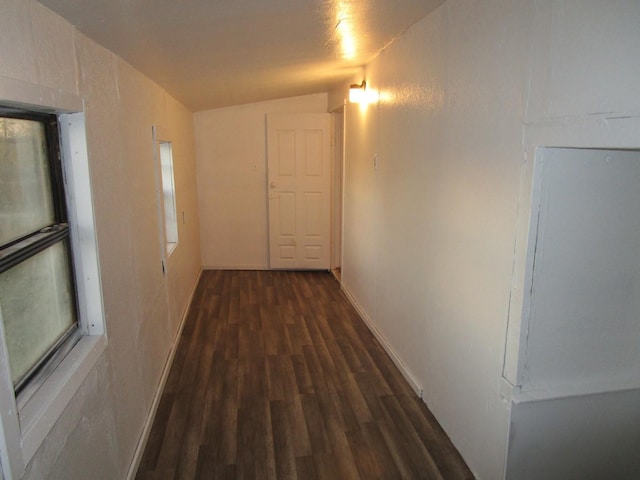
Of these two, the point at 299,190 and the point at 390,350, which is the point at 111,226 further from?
the point at 299,190

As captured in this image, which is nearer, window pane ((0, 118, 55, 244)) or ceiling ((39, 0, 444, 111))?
window pane ((0, 118, 55, 244))

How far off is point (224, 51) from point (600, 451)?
2.58 meters

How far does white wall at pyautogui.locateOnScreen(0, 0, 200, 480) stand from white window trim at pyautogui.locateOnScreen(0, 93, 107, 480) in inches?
1.5

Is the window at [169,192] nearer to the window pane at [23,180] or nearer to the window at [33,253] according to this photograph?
the window at [33,253]

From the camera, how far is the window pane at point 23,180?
4.18ft

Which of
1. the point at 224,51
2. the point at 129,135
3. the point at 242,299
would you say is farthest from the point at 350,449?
the point at 242,299

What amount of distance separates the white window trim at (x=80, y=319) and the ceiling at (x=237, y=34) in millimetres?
359

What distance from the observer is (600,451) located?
182 cm

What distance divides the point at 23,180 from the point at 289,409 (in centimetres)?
189

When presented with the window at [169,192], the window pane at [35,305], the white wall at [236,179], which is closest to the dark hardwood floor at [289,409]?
the window at [169,192]

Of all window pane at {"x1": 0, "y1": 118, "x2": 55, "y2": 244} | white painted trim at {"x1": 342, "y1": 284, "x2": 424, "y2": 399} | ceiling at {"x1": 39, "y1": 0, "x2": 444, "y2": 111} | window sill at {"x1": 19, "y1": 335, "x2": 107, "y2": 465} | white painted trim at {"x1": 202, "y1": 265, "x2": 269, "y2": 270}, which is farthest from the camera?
white painted trim at {"x1": 202, "y1": 265, "x2": 269, "y2": 270}

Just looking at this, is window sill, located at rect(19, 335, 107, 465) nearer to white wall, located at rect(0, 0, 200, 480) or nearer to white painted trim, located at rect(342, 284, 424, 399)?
white wall, located at rect(0, 0, 200, 480)

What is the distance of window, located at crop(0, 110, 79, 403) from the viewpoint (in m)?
1.28

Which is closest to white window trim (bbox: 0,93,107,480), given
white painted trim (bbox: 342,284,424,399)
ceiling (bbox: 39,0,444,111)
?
ceiling (bbox: 39,0,444,111)
